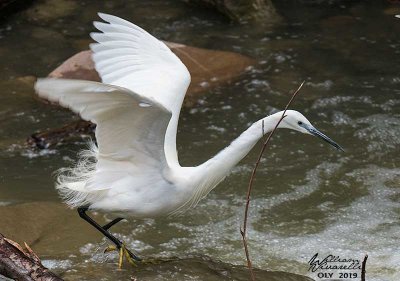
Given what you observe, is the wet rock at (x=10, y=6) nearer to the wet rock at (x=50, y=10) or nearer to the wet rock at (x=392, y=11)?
the wet rock at (x=50, y=10)

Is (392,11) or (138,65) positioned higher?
(138,65)

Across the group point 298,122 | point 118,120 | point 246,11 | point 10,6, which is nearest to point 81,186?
point 118,120

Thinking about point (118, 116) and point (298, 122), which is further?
point (298, 122)

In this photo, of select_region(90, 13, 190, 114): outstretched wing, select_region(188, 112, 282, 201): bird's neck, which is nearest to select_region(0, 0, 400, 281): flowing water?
select_region(188, 112, 282, 201): bird's neck

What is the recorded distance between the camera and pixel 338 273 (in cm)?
377

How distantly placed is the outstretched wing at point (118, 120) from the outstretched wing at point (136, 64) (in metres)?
0.49

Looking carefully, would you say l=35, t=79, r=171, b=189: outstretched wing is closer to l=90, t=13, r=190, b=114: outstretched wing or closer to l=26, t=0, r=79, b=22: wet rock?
l=90, t=13, r=190, b=114: outstretched wing

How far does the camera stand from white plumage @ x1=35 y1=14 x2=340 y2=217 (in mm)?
3244

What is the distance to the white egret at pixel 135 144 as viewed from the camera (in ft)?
10.7

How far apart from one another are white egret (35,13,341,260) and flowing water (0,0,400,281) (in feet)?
1.15

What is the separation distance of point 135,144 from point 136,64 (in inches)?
31.6

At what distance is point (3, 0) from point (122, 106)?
574 cm

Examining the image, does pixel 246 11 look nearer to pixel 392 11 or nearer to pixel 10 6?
pixel 392 11

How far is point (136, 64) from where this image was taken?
167 inches
